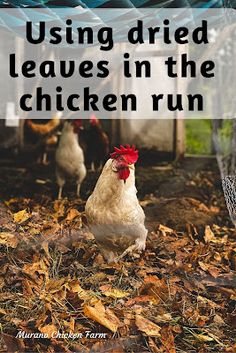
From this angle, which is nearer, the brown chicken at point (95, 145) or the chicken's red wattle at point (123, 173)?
the chicken's red wattle at point (123, 173)

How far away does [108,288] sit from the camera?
4.91ft

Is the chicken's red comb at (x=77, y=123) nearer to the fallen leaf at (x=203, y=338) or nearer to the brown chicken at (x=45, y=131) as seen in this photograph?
the brown chicken at (x=45, y=131)

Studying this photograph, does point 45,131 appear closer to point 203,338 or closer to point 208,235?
point 208,235

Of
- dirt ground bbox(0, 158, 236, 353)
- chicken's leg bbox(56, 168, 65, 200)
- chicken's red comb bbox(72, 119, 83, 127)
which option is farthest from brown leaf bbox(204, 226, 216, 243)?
chicken's red comb bbox(72, 119, 83, 127)

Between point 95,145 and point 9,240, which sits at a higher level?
point 95,145

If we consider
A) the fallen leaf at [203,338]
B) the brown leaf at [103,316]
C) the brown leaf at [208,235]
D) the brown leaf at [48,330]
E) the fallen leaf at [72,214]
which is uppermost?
the fallen leaf at [72,214]

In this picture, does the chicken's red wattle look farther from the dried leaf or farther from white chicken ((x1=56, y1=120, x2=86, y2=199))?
white chicken ((x1=56, y1=120, x2=86, y2=199))

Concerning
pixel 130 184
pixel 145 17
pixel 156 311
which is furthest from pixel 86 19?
pixel 156 311

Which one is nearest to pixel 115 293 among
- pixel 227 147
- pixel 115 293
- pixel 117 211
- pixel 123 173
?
pixel 115 293

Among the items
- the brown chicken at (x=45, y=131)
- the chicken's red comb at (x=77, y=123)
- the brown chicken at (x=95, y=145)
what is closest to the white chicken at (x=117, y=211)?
the brown chicken at (x=45, y=131)

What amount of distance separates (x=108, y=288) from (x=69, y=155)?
122cm

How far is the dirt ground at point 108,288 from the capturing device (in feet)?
4.55

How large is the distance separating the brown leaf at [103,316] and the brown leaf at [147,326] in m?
0.05

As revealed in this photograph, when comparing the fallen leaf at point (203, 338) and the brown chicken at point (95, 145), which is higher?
the brown chicken at point (95, 145)
